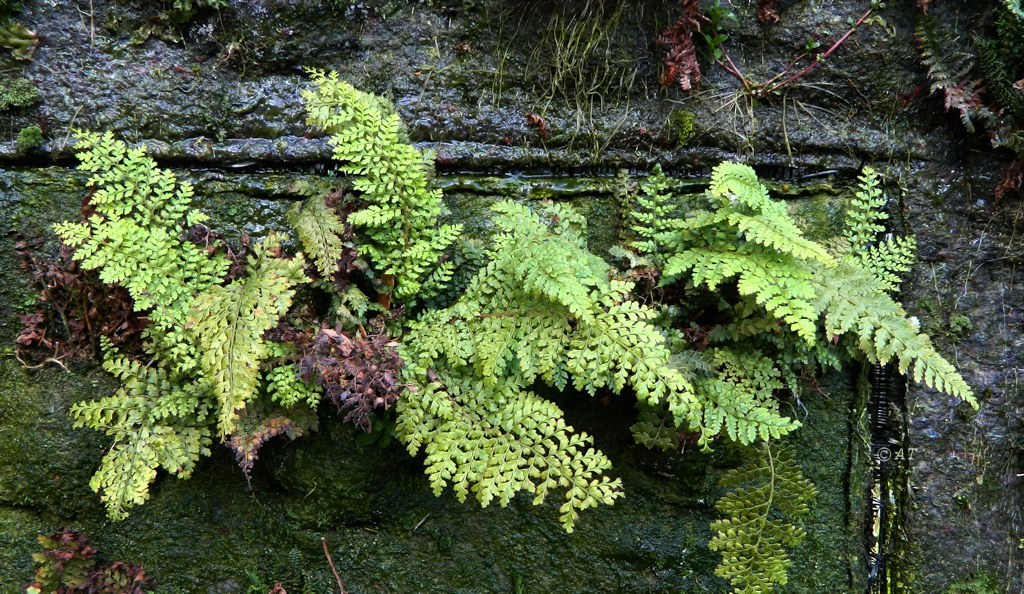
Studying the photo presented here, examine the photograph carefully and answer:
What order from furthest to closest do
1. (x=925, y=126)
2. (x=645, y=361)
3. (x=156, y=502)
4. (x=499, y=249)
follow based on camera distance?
1. (x=925, y=126)
2. (x=156, y=502)
3. (x=499, y=249)
4. (x=645, y=361)

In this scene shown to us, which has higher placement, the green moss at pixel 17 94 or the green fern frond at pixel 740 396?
the green fern frond at pixel 740 396

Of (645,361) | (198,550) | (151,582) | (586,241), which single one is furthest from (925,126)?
(151,582)

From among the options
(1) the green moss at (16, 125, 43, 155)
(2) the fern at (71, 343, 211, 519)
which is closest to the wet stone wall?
(1) the green moss at (16, 125, 43, 155)

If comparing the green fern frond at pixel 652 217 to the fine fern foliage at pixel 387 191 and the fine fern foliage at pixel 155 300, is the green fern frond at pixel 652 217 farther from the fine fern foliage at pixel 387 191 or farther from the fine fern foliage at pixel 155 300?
the fine fern foliage at pixel 155 300

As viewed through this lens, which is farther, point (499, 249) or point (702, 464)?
point (702, 464)

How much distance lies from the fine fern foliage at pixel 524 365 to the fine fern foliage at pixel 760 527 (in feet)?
1.56

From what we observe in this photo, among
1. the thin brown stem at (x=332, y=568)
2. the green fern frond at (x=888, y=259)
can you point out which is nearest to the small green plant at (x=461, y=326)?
the green fern frond at (x=888, y=259)

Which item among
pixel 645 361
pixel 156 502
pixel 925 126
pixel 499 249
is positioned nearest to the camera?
pixel 645 361

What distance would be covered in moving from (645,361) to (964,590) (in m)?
2.50

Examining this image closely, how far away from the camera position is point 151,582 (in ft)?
12.1

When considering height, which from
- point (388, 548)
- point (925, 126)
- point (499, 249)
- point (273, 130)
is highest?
point (925, 126)

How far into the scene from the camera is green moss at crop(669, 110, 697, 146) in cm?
394

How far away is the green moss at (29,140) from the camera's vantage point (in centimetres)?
350

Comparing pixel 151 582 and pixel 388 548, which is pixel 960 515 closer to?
pixel 388 548
